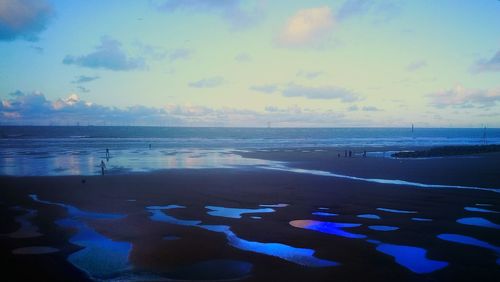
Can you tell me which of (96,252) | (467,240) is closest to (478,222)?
(467,240)

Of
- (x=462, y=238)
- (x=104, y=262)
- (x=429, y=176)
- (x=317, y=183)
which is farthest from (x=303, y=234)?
(x=429, y=176)

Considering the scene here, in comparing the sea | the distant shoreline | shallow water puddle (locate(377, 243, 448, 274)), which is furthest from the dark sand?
the distant shoreline

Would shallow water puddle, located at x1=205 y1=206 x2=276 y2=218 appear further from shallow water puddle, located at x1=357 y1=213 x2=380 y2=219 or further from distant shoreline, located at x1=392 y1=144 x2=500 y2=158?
distant shoreline, located at x1=392 y1=144 x2=500 y2=158

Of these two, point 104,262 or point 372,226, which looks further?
point 372,226

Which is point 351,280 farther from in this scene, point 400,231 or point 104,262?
point 104,262

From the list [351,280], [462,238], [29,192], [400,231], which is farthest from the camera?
[29,192]

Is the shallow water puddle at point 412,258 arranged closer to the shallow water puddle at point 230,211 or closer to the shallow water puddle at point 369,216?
the shallow water puddle at point 369,216

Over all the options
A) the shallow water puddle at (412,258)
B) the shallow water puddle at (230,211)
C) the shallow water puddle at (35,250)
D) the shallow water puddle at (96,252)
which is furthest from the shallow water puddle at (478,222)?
the shallow water puddle at (35,250)
